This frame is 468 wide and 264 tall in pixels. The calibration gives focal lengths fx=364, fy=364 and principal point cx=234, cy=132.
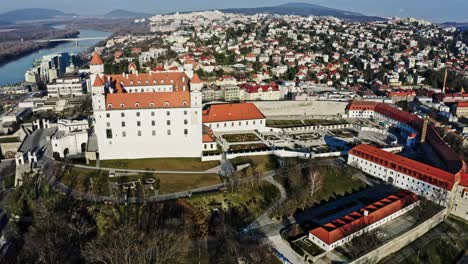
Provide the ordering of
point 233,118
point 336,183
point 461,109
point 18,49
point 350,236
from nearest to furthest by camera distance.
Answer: point 350,236 < point 336,183 < point 233,118 < point 461,109 < point 18,49

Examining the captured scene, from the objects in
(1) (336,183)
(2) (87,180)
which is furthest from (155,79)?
(1) (336,183)

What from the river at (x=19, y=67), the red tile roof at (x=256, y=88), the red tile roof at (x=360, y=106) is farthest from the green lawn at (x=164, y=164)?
the river at (x=19, y=67)

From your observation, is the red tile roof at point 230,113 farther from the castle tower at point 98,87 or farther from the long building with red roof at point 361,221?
the long building with red roof at point 361,221

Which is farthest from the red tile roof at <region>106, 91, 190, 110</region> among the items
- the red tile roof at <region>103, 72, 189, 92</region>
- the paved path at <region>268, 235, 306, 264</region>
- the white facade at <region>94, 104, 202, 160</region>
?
the paved path at <region>268, 235, 306, 264</region>

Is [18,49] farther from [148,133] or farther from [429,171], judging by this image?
[429,171]

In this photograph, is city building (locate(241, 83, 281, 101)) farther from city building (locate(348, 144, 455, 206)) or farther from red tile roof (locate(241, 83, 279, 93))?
city building (locate(348, 144, 455, 206))

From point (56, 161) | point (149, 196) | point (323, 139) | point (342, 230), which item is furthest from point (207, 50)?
point (342, 230)
